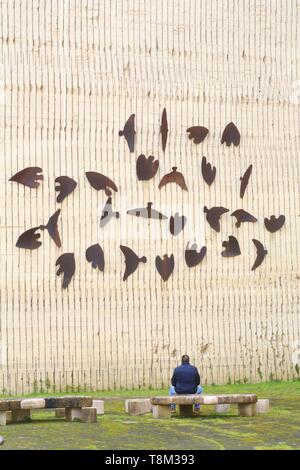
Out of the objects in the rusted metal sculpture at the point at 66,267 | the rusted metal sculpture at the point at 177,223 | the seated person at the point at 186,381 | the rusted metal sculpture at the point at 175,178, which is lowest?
the seated person at the point at 186,381

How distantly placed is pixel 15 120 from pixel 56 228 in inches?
96.7

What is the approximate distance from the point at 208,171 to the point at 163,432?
440 inches

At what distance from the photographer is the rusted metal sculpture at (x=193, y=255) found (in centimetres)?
2673

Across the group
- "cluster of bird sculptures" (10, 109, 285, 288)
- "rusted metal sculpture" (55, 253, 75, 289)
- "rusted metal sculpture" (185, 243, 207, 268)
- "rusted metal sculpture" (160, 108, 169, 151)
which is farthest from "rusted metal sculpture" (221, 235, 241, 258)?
"rusted metal sculpture" (55, 253, 75, 289)

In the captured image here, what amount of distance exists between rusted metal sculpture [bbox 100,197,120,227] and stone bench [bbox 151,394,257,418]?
7.22 meters

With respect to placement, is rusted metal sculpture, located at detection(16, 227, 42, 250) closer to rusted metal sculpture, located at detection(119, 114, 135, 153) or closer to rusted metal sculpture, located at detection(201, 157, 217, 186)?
rusted metal sculpture, located at detection(119, 114, 135, 153)

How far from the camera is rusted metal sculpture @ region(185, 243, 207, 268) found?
26.7 m

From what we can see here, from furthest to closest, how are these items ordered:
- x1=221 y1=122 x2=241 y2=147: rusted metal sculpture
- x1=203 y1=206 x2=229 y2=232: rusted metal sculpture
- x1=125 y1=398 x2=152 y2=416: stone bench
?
x1=221 y1=122 x2=241 y2=147: rusted metal sculpture, x1=203 y1=206 x2=229 y2=232: rusted metal sculpture, x1=125 y1=398 x2=152 y2=416: stone bench

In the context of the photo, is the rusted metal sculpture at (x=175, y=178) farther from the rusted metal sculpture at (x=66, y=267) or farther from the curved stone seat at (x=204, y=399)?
the curved stone seat at (x=204, y=399)

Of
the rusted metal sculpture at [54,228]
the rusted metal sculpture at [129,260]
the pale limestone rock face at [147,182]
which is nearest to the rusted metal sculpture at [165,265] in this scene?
the pale limestone rock face at [147,182]

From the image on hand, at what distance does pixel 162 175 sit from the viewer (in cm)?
2683

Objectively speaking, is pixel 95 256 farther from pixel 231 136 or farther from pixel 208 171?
pixel 231 136
